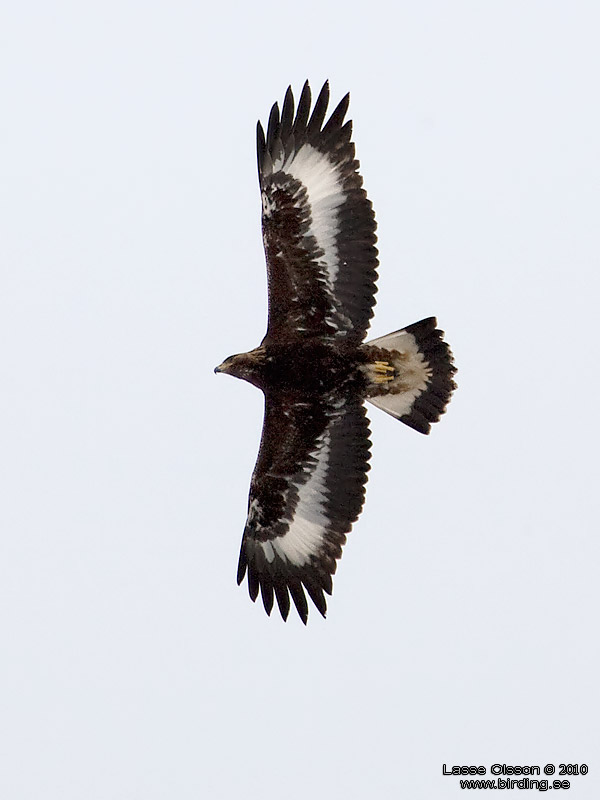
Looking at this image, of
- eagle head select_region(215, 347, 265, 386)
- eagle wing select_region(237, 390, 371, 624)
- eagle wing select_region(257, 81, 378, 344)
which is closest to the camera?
eagle wing select_region(257, 81, 378, 344)

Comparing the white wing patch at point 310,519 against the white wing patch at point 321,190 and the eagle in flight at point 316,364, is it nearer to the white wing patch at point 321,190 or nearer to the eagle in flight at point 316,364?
the eagle in flight at point 316,364

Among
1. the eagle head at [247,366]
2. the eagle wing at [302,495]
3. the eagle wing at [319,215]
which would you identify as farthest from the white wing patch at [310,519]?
the eagle wing at [319,215]

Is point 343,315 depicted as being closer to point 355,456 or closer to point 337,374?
point 337,374

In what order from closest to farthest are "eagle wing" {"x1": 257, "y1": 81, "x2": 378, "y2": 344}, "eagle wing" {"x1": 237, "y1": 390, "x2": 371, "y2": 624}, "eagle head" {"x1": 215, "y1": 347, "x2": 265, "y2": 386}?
"eagle wing" {"x1": 257, "y1": 81, "x2": 378, "y2": 344}
"eagle head" {"x1": 215, "y1": 347, "x2": 265, "y2": 386}
"eagle wing" {"x1": 237, "y1": 390, "x2": 371, "y2": 624}

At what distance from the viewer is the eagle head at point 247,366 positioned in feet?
33.2

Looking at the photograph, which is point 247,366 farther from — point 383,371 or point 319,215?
point 319,215

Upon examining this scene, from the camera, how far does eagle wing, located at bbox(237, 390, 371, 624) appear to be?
33.8 feet

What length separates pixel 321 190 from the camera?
9.91m

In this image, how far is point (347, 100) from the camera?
32.7 ft

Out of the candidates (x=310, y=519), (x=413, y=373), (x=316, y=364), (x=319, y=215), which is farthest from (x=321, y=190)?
(x=310, y=519)

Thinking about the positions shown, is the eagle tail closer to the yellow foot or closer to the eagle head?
the yellow foot

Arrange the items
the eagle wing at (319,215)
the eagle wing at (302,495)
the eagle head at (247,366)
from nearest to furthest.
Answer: the eagle wing at (319,215) < the eagle head at (247,366) < the eagle wing at (302,495)

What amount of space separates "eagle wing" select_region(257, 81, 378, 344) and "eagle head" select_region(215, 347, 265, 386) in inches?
20.0

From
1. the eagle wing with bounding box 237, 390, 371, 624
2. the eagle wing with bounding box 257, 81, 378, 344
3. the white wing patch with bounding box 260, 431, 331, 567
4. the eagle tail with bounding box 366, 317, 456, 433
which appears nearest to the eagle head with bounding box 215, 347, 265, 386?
the eagle wing with bounding box 237, 390, 371, 624
